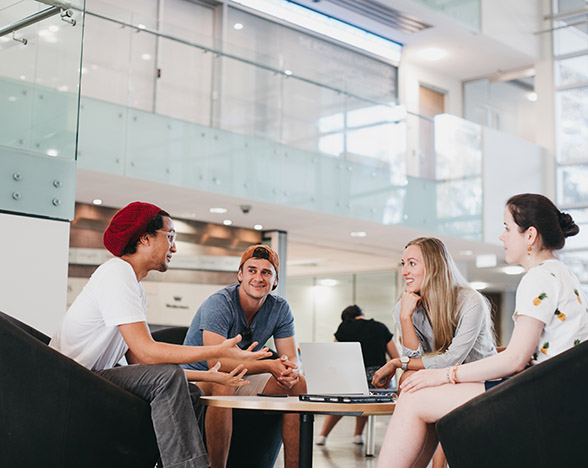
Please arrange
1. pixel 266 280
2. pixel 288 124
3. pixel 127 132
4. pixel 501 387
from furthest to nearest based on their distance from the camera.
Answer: pixel 288 124, pixel 127 132, pixel 266 280, pixel 501 387

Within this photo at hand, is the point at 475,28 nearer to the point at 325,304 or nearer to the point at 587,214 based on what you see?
the point at 587,214

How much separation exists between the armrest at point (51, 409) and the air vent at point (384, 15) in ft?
36.5

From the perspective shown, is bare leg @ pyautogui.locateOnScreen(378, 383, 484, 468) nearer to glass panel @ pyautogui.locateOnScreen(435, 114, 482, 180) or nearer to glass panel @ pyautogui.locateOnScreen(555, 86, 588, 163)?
glass panel @ pyautogui.locateOnScreen(435, 114, 482, 180)

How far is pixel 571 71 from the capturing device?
15.0 meters

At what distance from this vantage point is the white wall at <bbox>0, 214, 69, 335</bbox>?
148 inches

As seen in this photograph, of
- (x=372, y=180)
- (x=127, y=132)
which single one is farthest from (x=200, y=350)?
(x=372, y=180)

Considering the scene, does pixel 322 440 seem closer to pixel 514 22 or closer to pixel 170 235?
pixel 170 235

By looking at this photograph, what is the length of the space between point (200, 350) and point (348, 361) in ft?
1.75

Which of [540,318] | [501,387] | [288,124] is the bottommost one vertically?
[501,387]

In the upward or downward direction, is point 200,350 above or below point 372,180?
below

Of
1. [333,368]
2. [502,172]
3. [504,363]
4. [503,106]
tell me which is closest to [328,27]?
[502,172]

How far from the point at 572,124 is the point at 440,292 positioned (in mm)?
12636

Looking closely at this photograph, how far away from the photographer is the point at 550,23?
15.3 meters

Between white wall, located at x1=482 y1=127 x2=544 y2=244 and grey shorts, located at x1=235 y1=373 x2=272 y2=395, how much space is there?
32.2 ft
